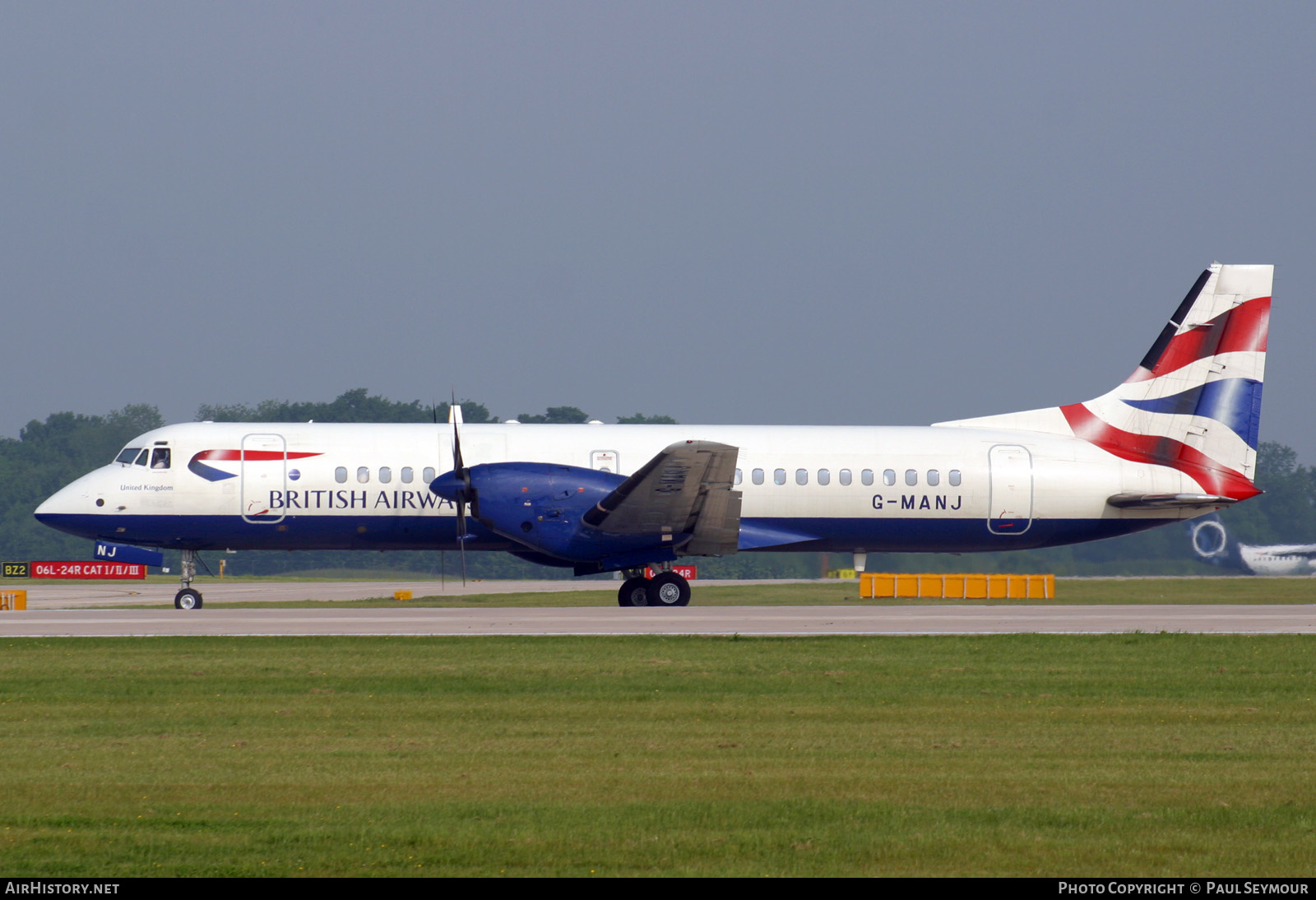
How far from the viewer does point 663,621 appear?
24.1 m

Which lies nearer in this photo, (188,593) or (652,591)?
(188,593)

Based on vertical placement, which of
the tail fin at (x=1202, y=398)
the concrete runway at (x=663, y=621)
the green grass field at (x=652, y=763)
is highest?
the tail fin at (x=1202, y=398)

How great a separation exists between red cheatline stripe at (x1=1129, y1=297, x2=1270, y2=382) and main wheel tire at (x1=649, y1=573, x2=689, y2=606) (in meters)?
12.3

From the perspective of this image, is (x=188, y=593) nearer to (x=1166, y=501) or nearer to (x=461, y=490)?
(x=461, y=490)

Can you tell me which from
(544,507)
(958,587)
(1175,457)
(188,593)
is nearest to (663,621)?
(544,507)

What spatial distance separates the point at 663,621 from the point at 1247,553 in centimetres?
4452

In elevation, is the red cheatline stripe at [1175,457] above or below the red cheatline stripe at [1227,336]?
below

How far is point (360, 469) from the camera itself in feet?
92.9

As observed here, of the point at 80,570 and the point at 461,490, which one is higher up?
the point at 461,490

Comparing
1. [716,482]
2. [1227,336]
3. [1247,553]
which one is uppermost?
[1227,336]

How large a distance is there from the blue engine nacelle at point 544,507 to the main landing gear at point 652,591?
132cm

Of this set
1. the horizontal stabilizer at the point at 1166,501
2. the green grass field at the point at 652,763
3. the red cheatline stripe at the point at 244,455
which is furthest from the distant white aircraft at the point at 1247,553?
the red cheatline stripe at the point at 244,455

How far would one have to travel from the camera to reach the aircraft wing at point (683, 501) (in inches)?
1002

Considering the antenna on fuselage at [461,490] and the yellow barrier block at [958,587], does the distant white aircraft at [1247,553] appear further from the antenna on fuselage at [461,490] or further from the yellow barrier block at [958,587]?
the antenna on fuselage at [461,490]
